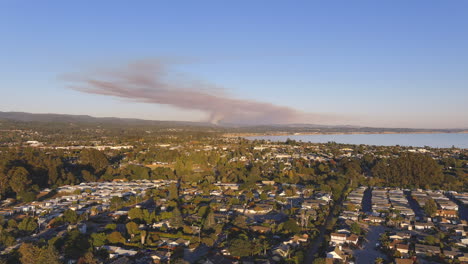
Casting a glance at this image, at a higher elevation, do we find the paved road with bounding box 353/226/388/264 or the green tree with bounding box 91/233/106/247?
the green tree with bounding box 91/233/106/247

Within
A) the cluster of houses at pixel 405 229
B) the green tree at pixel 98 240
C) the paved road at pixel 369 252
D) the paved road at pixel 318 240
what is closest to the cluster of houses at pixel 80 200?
the green tree at pixel 98 240

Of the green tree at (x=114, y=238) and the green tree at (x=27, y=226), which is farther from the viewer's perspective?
the green tree at (x=27, y=226)

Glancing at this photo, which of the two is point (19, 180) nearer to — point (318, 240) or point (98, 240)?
point (98, 240)

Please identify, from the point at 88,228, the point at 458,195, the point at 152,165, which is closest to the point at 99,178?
the point at 152,165

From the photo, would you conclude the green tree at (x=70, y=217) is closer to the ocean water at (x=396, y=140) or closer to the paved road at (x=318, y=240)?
the paved road at (x=318, y=240)

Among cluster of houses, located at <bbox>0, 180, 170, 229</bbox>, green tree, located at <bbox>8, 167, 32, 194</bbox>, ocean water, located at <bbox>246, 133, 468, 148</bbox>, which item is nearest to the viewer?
cluster of houses, located at <bbox>0, 180, 170, 229</bbox>

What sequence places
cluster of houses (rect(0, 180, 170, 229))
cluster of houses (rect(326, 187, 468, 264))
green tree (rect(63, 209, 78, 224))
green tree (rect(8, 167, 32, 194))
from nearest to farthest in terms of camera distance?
cluster of houses (rect(326, 187, 468, 264))
green tree (rect(63, 209, 78, 224))
cluster of houses (rect(0, 180, 170, 229))
green tree (rect(8, 167, 32, 194))

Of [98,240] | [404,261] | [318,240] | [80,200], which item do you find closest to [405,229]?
[404,261]

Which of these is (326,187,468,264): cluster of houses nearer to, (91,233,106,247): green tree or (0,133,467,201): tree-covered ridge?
(0,133,467,201): tree-covered ridge

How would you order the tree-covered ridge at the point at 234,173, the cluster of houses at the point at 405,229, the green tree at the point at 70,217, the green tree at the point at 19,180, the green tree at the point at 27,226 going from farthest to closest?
1. the tree-covered ridge at the point at 234,173
2. the green tree at the point at 19,180
3. the green tree at the point at 70,217
4. the green tree at the point at 27,226
5. the cluster of houses at the point at 405,229

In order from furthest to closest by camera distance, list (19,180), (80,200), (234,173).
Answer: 1. (234,173)
2. (19,180)
3. (80,200)

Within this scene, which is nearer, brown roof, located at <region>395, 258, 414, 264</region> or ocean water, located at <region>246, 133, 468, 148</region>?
brown roof, located at <region>395, 258, 414, 264</region>

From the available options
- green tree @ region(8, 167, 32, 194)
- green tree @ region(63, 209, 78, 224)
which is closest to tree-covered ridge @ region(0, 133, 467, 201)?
green tree @ region(8, 167, 32, 194)
